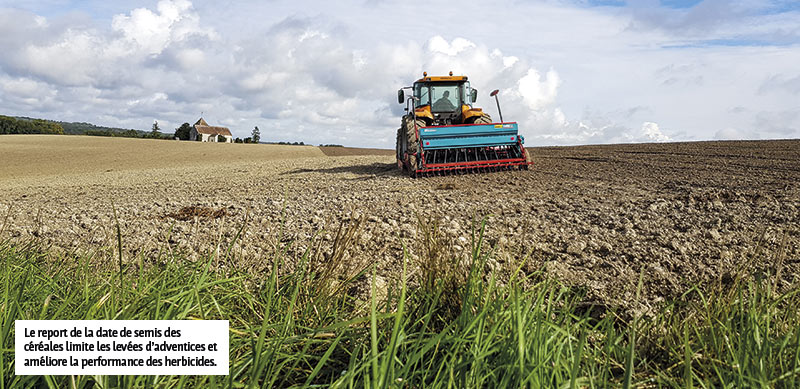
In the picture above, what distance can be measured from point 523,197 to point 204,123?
92462 mm

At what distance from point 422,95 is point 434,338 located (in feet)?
43.4

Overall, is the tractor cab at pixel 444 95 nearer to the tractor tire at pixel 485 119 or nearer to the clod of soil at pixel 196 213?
the tractor tire at pixel 485 119

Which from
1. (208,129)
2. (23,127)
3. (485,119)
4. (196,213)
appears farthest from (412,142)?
(23,127)

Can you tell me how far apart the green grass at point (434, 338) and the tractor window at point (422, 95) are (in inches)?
478

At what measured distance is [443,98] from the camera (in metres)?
14.4

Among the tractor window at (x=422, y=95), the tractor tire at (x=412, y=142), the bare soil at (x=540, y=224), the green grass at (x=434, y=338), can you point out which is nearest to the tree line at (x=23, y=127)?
the tractor window at (x=422, y=95)

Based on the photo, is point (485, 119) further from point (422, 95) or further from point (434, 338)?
point (434, 338)

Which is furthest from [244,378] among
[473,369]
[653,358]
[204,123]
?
[204,123]

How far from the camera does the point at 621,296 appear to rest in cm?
318

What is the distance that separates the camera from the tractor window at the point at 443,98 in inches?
564

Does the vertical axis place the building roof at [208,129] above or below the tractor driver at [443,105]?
above

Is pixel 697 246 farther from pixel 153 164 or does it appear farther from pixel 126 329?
pixel 153 164

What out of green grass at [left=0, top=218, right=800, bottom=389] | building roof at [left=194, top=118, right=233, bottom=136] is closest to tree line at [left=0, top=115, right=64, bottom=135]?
building roof at [left=194, top=118, right=233, bottom=136]

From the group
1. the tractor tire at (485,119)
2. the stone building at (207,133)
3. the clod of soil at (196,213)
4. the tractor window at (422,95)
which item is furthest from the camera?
the stone building at (207,133)
